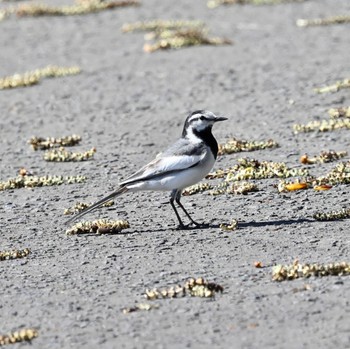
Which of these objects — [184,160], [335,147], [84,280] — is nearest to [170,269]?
[84,280]

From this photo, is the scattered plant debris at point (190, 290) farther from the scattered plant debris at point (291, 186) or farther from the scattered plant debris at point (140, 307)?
the scattered plant debris at point (291, 186)

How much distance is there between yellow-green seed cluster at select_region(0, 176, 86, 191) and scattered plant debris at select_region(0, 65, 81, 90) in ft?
21.1

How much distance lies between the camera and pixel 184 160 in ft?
38.0

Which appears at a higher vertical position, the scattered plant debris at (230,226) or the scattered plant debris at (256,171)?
the scattered plant debris at (230,226)

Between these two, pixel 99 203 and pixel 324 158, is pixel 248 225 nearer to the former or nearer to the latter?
pixel 99 203

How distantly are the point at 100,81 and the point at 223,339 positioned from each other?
12480mm

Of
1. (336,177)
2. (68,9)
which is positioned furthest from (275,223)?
(68,9)

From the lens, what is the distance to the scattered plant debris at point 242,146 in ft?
48.5

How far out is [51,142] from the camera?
52.6 feet

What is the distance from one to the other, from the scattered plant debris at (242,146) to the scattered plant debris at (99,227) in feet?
10.8

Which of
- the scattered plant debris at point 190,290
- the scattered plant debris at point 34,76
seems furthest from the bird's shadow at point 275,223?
the scattered plant debris at point 34,76

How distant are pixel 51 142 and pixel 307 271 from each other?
285 inches

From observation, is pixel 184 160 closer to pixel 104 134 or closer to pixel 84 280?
pixel 84 280

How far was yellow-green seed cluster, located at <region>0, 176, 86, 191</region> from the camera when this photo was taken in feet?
45.8
